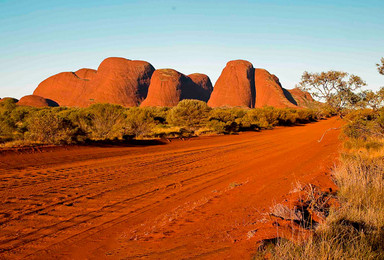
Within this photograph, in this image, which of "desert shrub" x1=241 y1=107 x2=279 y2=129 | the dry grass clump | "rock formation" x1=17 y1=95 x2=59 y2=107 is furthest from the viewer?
"rock formation" x1=17 y1=95 x2=59 y2=107

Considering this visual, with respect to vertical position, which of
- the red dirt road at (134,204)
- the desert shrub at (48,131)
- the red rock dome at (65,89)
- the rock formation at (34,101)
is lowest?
the red dirt road at (134,204)

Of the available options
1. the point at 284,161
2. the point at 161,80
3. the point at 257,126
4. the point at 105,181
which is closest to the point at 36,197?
the point at 105,181

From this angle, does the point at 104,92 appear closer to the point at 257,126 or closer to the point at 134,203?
the point at 257,126

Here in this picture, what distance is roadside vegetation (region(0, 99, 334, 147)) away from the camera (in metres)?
12.1

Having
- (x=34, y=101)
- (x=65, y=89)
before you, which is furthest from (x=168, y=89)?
(x=34, y=101)

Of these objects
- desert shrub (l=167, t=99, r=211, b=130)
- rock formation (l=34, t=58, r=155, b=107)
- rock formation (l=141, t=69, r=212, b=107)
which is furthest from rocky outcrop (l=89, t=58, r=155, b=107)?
desert shrub (l=167, t=99, r=211, b=130)

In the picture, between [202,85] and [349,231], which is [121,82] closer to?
[202,85]

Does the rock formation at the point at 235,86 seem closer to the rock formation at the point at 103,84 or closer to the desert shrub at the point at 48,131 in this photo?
the rock formation at the point at 103,84

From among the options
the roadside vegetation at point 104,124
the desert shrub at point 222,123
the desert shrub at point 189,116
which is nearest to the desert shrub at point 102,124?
the roadside vegetation at point 104,124

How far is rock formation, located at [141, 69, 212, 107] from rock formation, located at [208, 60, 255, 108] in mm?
11636

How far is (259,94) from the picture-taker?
88375 millimetres

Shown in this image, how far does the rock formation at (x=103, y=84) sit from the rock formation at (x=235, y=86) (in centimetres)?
2943

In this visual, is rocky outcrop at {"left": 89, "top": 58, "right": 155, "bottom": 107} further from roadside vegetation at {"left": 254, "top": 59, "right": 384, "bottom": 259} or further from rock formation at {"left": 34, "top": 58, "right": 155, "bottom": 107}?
roadside vegetation at {"left": 254, "top": 59, "right": 384, "bottom": 259}

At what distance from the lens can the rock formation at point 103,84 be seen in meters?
86.3
